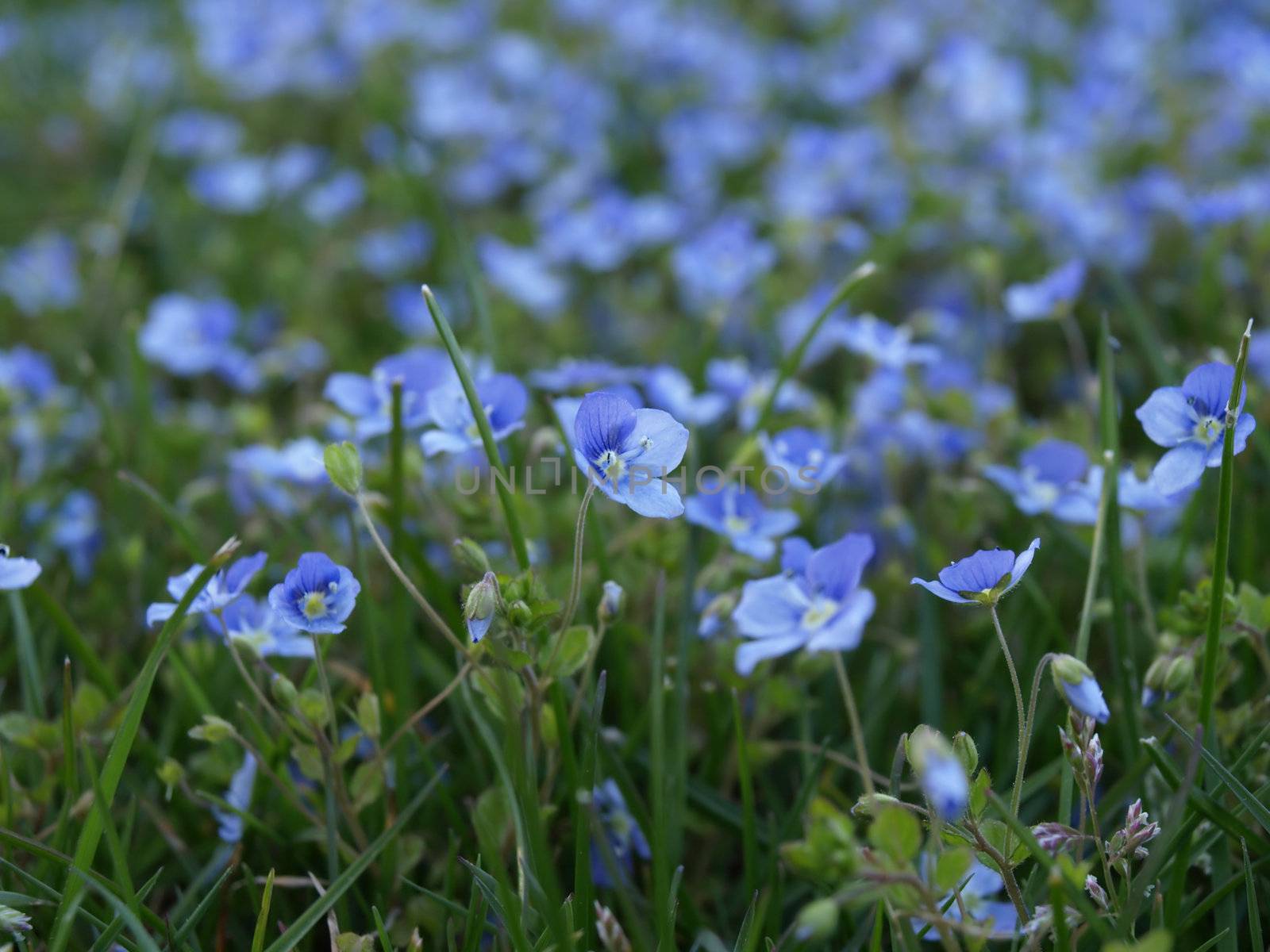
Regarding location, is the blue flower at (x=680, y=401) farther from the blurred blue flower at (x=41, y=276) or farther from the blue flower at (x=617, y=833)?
the blurred blue flower at (x=41, y=276)

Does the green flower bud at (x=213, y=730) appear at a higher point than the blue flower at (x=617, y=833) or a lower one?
higher

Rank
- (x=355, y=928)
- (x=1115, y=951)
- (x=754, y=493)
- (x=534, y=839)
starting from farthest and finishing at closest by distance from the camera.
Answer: (x=754, y=493) < (x=355, y=928) < (x=534, y=839) < (x=1115, y=951)

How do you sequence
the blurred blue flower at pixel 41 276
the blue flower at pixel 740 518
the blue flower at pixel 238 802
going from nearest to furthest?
1. the blue flower at pixel 238 802
2. the blue flower at pixel 740 518
3. the blurred blue flower at pixel 41 276

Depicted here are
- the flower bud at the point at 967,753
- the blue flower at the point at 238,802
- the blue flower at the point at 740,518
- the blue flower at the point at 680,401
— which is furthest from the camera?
the blue flower at the point at 680,401

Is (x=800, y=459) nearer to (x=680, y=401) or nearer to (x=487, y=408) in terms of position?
(x=680, y=401)

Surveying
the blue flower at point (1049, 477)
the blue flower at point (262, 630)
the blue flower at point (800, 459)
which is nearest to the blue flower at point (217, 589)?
the blue flower at point (262, 630)

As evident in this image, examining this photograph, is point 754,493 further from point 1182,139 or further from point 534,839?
point 1182,139

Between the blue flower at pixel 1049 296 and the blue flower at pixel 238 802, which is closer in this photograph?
the blue flower at pixel 238 802

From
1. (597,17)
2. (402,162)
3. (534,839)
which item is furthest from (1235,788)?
(597,17)
